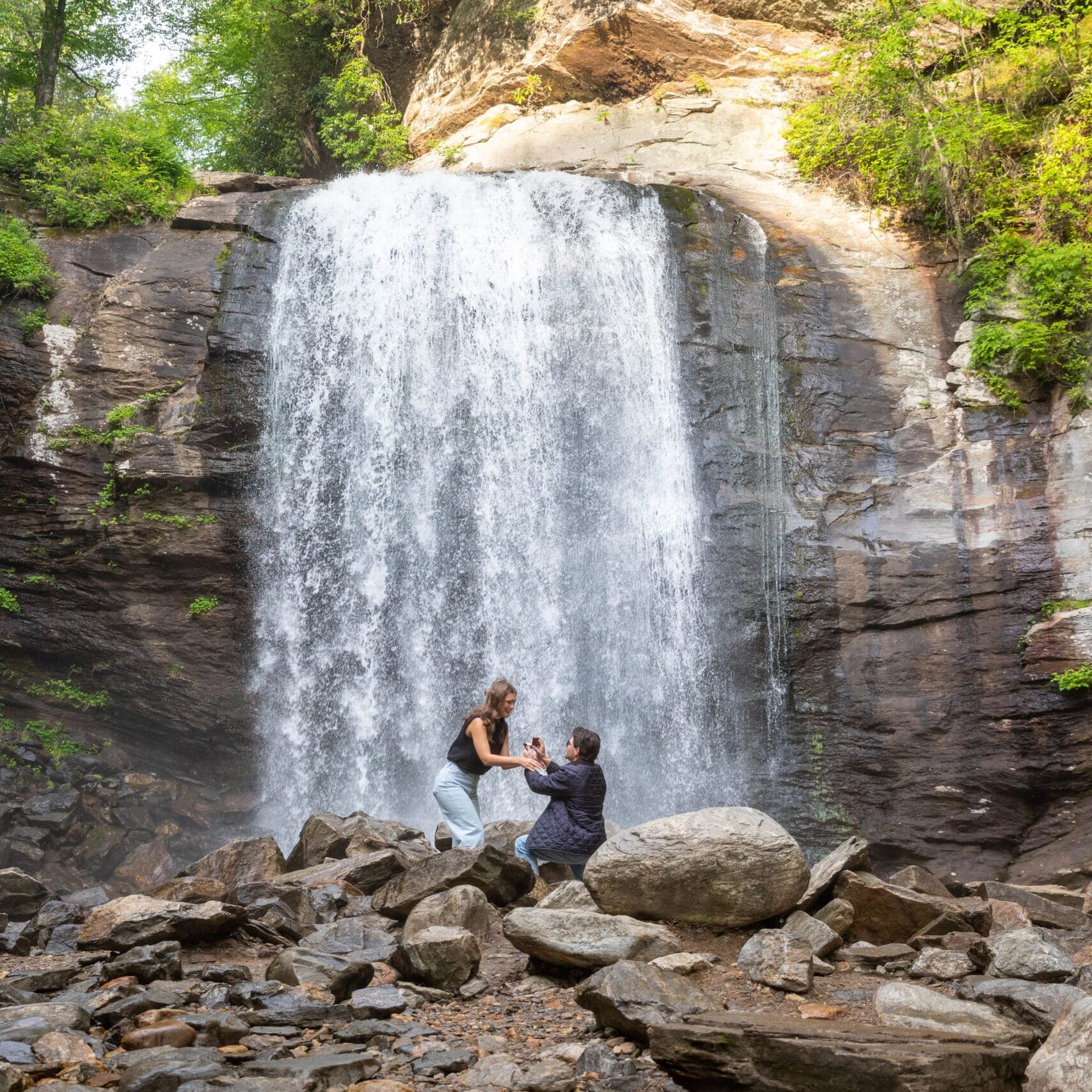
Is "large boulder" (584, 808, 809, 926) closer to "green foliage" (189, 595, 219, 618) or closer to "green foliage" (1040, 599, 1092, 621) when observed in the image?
"green foliage" (1040, 599, 1092, 621)

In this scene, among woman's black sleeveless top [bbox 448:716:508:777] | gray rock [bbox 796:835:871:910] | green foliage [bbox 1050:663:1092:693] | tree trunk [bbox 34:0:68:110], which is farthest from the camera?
tree trunk [bbox 34:0:68:110]

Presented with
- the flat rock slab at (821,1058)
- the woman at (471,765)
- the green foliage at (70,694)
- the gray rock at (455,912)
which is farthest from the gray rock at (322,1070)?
the green foliage at (70,694)

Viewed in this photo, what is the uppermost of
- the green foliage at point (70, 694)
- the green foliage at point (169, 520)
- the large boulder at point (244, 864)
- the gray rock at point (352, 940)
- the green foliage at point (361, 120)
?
the green foliage at point (361, 120)

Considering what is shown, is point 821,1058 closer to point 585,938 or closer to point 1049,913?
point 585,938

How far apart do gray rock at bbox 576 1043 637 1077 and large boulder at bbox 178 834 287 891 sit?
4716 mm

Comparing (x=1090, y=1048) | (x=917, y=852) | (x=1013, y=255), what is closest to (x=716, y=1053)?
(x=1090, y=1048)

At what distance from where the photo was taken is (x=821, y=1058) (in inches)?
119

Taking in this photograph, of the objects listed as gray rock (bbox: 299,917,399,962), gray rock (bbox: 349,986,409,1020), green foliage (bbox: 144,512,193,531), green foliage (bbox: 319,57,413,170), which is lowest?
gray rock (bbox: 299,917,399,962)

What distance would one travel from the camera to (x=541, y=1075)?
350 cm

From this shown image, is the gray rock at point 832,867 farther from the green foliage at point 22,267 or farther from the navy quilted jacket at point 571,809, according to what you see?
the green foliage at point 22,267

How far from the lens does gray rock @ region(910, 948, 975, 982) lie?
4.78m

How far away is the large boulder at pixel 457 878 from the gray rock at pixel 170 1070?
8.61ft

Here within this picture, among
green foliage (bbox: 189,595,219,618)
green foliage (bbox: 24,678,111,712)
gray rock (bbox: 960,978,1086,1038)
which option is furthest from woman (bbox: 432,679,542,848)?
green foliage (bbox: 24,678,111,712)

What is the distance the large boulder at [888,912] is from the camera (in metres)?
5.50
